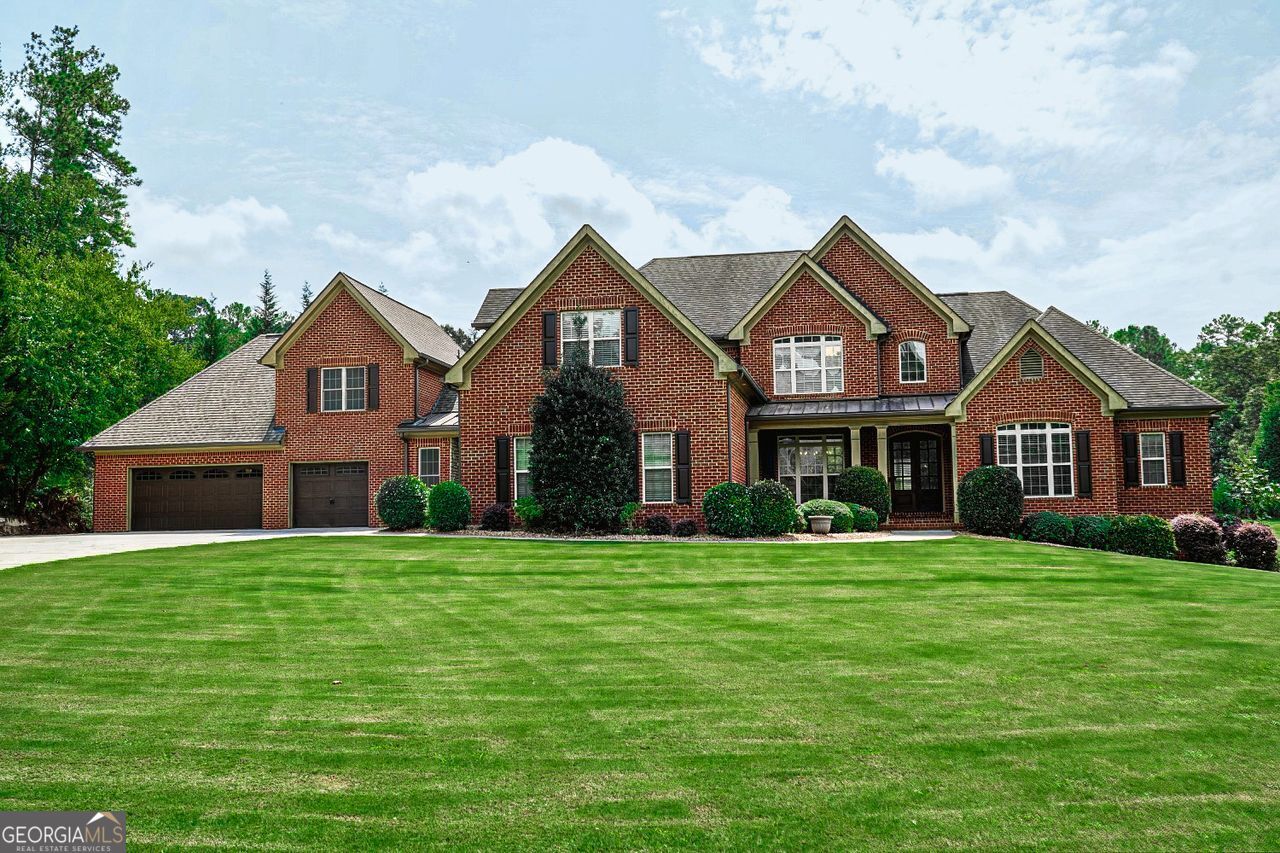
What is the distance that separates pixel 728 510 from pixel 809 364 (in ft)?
27.0

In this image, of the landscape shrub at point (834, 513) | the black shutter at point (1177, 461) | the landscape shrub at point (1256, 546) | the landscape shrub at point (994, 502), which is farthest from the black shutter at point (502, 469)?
the black shutter at point (1177, 461)

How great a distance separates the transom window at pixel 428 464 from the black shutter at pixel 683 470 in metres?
8.96

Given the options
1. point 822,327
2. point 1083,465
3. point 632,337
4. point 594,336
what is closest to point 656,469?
point 632,337

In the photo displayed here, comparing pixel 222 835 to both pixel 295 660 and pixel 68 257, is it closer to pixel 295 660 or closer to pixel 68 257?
pixel 295 660

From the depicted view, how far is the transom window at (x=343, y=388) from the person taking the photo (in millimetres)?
29641

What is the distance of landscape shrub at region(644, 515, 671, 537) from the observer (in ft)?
74.5

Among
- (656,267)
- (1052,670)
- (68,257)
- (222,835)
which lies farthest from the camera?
(68,257)

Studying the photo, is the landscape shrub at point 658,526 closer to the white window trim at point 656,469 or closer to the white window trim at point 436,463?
the white window trim at point 656,469

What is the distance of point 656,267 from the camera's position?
3438 centimetres

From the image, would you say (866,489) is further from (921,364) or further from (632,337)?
(632,337)

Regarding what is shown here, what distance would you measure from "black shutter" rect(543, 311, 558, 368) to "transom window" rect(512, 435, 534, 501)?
208cm

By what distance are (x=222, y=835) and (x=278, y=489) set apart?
2678 cm

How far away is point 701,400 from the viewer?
23.8m

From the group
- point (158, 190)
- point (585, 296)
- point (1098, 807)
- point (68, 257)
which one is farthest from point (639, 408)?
point (158, 190)
